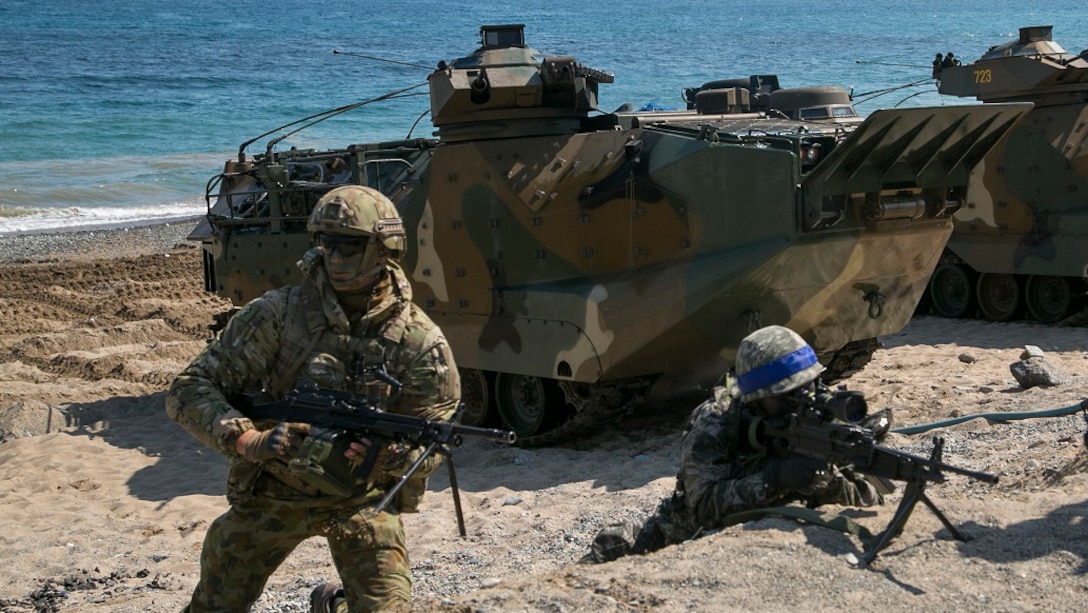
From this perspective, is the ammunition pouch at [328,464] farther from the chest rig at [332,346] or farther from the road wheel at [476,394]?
the road wheel at [476,394]

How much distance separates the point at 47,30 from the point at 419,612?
191ft

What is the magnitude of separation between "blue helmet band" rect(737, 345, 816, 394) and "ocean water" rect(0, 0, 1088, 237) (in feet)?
76.5

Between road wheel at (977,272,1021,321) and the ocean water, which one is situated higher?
the ocean water

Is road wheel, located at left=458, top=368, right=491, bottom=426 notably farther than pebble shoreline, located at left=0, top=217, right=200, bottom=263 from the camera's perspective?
No

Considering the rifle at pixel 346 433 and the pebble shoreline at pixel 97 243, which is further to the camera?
the pebble shoreline at pixel 97 243

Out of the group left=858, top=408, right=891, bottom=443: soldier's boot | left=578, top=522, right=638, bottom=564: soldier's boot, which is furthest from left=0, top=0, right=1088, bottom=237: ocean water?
left=858, top=408, right=891, bottom=443: soldier's boot

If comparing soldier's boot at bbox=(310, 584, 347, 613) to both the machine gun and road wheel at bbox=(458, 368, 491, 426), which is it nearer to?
the machine gun

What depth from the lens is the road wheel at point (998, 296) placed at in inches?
592

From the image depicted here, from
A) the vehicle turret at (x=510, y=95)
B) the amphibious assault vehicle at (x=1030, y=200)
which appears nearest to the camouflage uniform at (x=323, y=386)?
the vehicle turret at (x=510, y=95)

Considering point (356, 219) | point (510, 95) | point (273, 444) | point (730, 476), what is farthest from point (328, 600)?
point (510, 95)

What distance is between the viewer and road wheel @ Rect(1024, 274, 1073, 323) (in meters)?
14.5

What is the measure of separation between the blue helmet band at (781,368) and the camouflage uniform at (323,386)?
3.90 ft

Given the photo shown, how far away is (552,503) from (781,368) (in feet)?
11.2

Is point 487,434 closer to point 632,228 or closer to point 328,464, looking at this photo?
point 328,464
